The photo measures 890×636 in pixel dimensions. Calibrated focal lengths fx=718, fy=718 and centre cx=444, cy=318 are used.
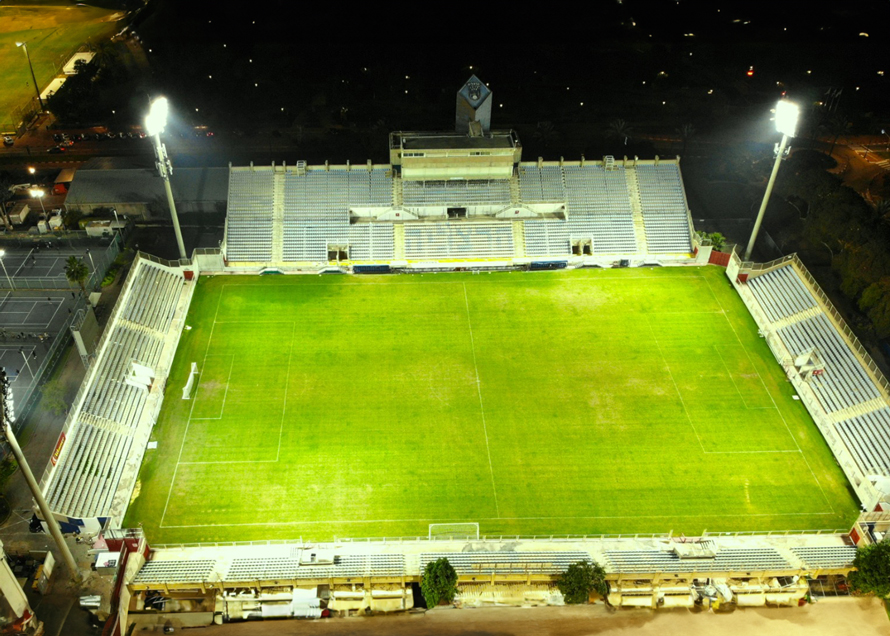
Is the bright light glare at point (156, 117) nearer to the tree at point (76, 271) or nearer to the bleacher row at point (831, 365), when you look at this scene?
the tree at point (76, 271)

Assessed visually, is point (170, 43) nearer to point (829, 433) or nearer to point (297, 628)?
point (297, 628)

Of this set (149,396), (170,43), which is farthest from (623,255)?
(170,43)

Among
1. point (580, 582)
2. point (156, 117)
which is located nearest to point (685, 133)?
point (156, 117)

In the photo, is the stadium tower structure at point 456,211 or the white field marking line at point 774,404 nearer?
the white field marking line at point 774,404

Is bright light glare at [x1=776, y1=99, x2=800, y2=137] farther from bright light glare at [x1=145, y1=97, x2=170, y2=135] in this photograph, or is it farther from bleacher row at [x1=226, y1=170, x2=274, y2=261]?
bright light glare at [x1=145, y1=97, x2=170, y2=135]

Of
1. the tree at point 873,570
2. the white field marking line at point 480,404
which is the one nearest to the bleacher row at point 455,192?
the white field marking line at point 480,404

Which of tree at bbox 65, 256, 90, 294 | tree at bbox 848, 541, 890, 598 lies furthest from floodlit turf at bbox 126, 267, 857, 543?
tree at bbox 65, 256, 90, 294

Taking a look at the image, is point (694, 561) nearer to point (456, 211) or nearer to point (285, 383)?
point (285, 383)
